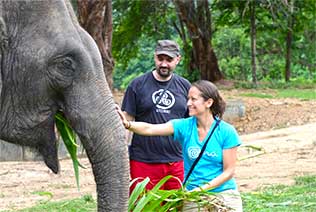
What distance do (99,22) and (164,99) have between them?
9.62m

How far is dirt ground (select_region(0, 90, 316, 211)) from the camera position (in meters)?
11.9

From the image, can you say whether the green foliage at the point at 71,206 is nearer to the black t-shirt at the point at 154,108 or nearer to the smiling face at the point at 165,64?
the black t-shirt at the point at 154,108

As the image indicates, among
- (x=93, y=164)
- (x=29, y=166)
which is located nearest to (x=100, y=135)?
(x=93, y=164)

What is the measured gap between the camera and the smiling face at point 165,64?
7258mm

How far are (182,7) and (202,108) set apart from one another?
19604 millimetres

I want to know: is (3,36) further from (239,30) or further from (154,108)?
(239,30)

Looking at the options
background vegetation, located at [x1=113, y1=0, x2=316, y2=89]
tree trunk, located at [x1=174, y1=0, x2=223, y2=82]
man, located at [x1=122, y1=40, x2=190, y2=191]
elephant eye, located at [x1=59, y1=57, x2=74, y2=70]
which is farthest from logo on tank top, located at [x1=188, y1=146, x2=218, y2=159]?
tree trunk, located at [x1=174, y1=0, x2=223, y2=82]

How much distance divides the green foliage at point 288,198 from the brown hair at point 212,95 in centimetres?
59

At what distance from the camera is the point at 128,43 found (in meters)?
28.7

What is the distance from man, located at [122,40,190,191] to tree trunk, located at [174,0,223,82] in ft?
58.5

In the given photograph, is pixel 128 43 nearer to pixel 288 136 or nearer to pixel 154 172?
pixel 288 136

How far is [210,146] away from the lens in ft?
20.0

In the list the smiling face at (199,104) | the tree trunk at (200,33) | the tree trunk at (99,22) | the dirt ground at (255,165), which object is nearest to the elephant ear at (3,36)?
the smiling face at (199,104)

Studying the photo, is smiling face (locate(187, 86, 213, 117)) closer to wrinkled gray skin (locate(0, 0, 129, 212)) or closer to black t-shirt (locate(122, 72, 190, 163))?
black t-shirt (locate(122, 72, 190, 163))
